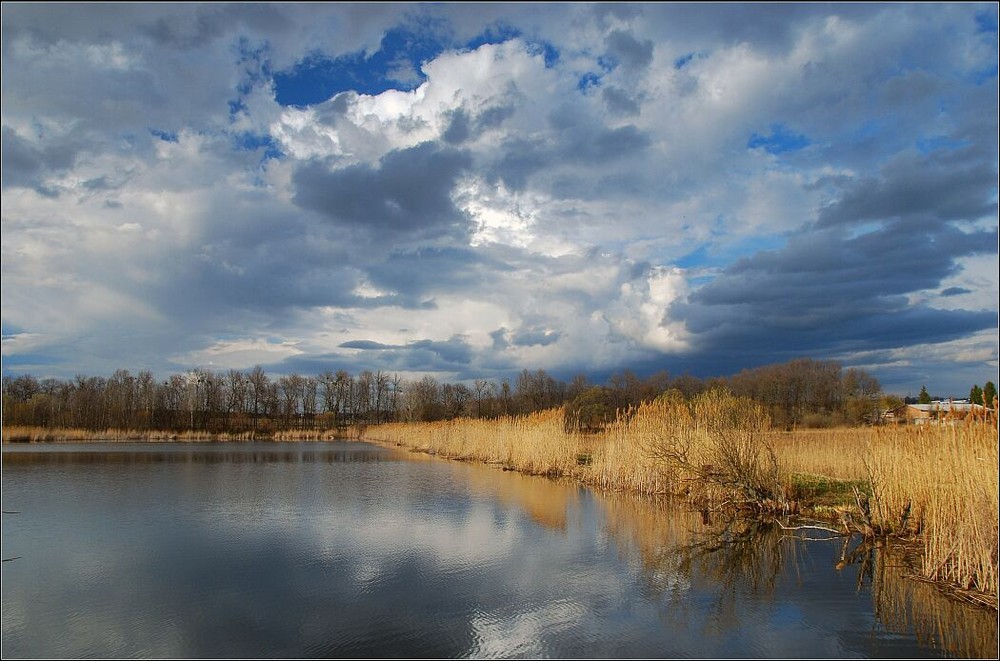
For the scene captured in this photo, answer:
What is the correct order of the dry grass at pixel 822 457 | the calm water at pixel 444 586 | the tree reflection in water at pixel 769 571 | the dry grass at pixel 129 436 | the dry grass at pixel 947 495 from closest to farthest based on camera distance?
the calm water at pixel 444 586, the tree reflection in water at pixel 769 571, the dry grass at pixel 947 495, the dry grass at pixel 822 457, the dry grass at pixel 129 436

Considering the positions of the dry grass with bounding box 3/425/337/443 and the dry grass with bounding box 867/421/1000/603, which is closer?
the dry grass with bounding box 867/421/1000/603

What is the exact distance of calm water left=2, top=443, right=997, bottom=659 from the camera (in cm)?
553

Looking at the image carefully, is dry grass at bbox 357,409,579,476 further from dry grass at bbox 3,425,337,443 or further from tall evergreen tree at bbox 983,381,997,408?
dry grass at bbox 3,425,337,443

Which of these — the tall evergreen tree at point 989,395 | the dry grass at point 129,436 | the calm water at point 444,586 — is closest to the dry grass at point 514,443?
the calm water at point 444,586

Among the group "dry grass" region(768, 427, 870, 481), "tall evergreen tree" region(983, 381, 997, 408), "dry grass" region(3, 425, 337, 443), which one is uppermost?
"tall evergreen tree" region(983, 381, 997, 408)

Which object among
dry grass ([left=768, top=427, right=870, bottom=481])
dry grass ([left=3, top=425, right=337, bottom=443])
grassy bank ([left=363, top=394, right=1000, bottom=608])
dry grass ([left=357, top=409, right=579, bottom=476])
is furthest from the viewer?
dry grass ([left=3, top=425, right=337, bottom=443])

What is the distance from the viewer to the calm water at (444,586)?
553 cm

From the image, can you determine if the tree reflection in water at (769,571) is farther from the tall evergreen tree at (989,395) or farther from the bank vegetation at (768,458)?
the tall evergreen tree at (989,395)

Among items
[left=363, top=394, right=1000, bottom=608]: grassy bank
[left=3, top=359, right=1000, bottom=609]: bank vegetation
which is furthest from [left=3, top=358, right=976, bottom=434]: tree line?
[left=363, top=394, right=1000, bottom=608]: grassy bank

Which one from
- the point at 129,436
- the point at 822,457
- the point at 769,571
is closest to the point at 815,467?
the point at 822,457

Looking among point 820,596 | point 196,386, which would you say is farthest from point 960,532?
point 196,386

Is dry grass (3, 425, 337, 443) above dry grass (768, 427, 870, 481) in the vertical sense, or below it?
below

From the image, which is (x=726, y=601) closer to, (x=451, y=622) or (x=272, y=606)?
(x=451, y=622)

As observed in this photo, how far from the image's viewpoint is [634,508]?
13.0m
